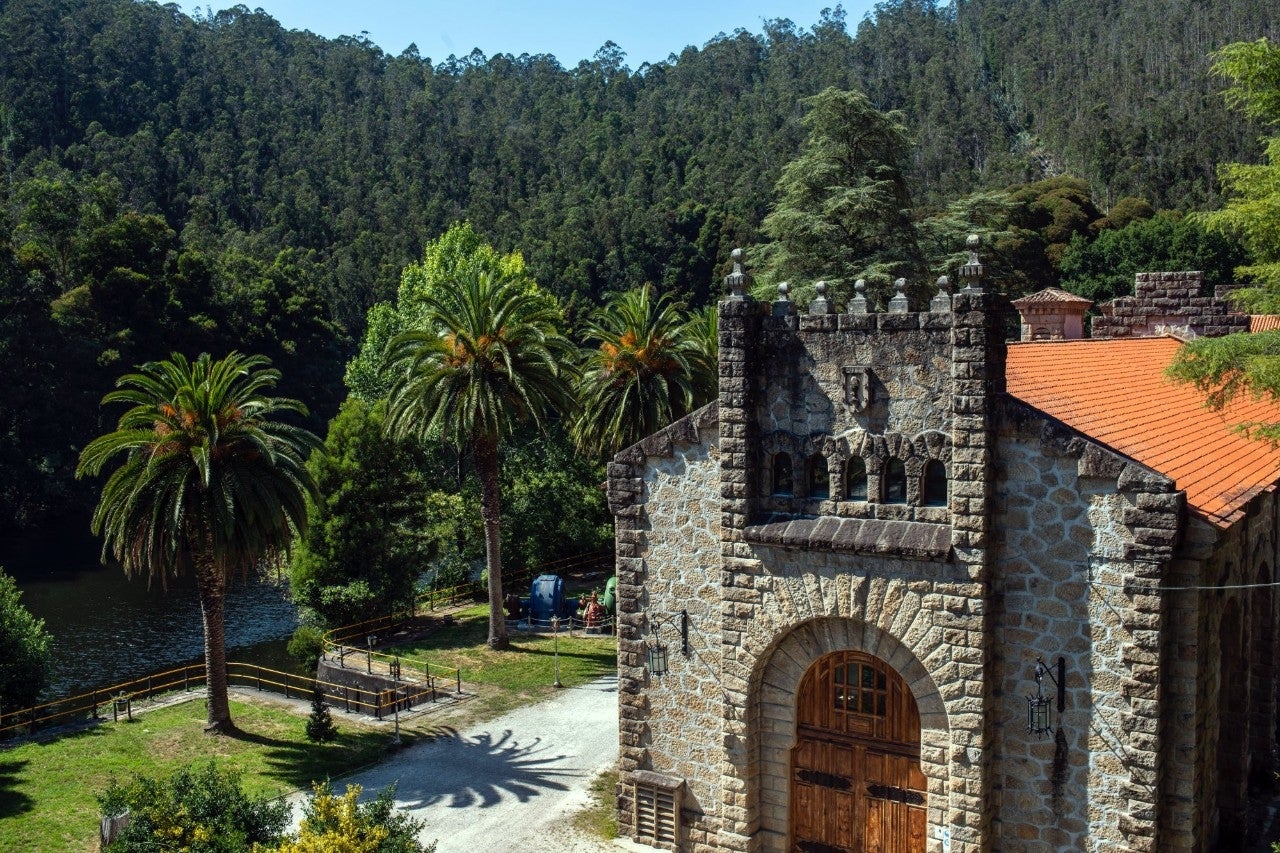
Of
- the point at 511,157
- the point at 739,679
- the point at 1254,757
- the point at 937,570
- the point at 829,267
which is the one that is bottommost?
the point at 1254,757

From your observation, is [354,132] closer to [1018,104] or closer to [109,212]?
[109,212]

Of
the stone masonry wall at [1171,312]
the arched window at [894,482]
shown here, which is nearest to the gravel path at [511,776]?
the arched window at [894,482]

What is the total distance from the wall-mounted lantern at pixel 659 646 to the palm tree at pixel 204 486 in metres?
9.28

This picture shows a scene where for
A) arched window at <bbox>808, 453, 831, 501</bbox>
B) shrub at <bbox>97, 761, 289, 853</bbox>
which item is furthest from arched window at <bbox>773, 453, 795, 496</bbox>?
shrub at <bbox>97, 761, 289, 853</bbox>

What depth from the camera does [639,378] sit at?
99.7ft

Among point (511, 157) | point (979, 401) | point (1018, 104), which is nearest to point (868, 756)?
point (979, 401)

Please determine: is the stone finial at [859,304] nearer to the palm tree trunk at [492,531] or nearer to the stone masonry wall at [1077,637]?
the stone masonry wall at [1077,637]

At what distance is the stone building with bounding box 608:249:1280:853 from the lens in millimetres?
13711

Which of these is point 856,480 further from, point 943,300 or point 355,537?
point 355,537

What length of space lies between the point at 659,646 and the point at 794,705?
240 cm

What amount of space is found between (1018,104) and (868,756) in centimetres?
13171

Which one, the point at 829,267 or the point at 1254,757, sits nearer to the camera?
the point at 1254,757

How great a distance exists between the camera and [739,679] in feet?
53.6

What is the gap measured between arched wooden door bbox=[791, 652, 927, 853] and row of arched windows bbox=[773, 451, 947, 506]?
2420 mm
